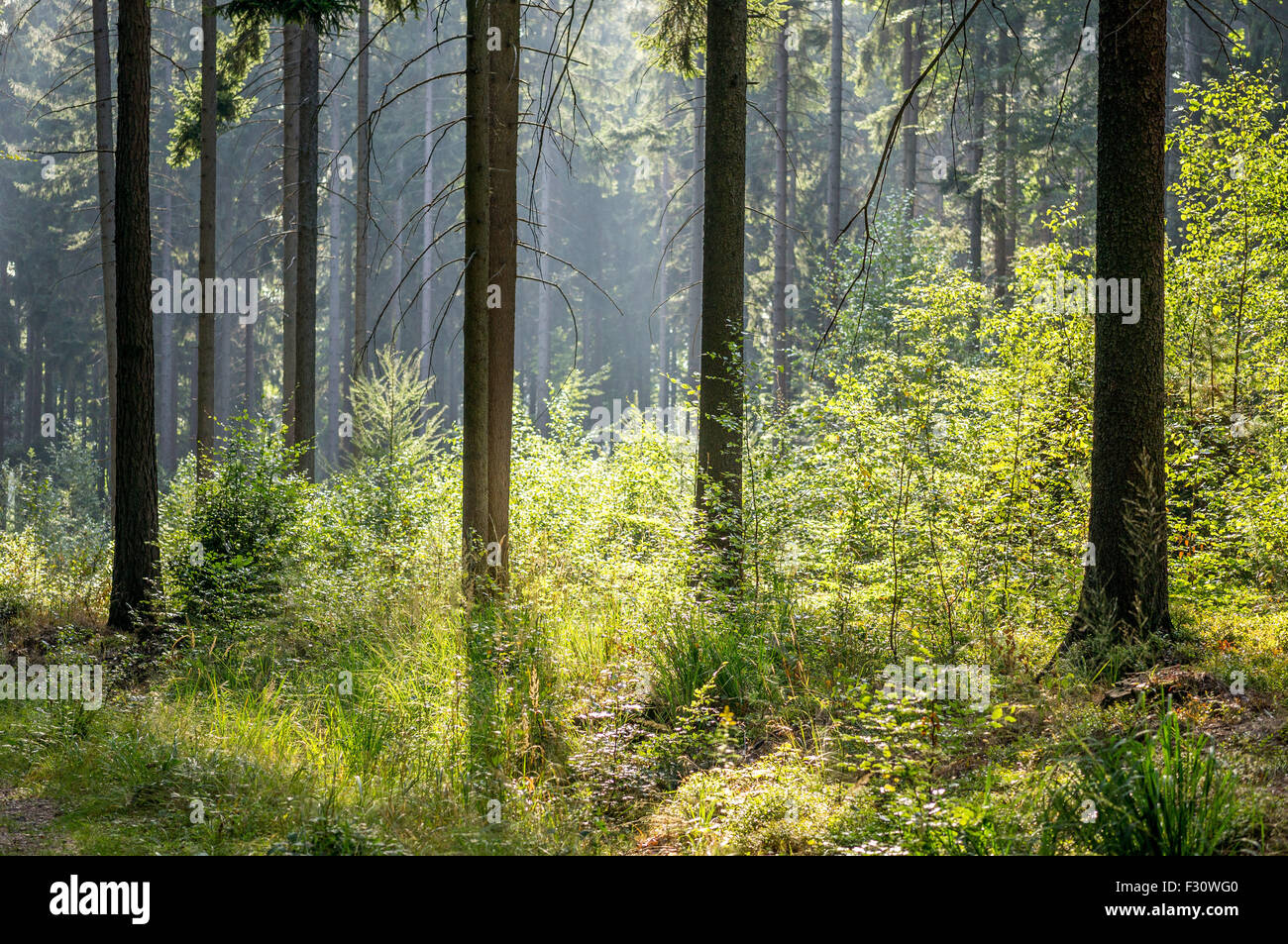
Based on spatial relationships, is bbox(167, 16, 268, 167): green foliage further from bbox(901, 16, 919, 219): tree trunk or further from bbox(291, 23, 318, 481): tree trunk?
bbox(901, 16, 919, 219): tree trunk

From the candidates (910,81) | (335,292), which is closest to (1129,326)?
(910,81)

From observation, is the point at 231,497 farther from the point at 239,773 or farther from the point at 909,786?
the point at 909,786

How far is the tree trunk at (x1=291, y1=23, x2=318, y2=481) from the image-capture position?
586 inches

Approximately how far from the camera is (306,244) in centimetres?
1498

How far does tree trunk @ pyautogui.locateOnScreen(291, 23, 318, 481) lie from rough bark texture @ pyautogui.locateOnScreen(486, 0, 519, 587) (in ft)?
23.0

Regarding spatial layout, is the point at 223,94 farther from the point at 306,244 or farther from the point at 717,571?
the point at 717,571

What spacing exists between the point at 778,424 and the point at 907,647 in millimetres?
2581

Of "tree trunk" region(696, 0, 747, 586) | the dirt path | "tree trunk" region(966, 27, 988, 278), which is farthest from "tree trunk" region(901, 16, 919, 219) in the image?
the dirt path

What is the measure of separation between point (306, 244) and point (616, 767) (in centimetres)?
1242

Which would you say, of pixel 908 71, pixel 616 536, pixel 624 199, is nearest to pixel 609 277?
pixel 624 199

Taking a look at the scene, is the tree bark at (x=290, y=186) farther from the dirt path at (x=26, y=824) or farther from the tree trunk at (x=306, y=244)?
the dirt path at (x=26, y=824)

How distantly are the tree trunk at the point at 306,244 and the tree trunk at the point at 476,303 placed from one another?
24.6ft
